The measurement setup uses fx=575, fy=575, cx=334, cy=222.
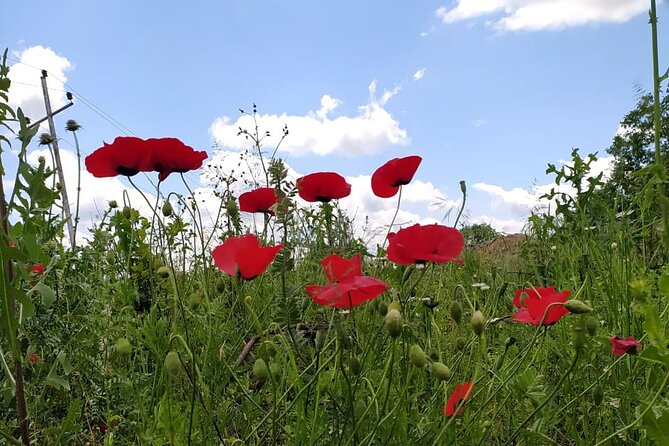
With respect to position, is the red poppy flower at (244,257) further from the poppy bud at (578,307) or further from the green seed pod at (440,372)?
the poppy bud at (578,307)

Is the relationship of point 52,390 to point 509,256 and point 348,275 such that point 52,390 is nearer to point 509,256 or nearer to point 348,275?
point 348,275

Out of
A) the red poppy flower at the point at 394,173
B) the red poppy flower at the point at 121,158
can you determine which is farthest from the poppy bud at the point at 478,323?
the red poppy flower at the point at 121,158

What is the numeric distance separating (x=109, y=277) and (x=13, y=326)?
1302mm

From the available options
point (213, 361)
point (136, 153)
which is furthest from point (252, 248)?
point (213, 361)

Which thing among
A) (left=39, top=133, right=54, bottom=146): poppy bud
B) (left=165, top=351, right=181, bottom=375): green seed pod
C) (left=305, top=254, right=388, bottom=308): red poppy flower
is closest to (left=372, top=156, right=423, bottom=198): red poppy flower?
(left=305, top=254, right=388, bottom=308): red poppy flower

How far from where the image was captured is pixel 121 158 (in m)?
1.25

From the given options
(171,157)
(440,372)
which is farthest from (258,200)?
(440,372)

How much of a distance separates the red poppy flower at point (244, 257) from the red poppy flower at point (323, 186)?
14.3 inches

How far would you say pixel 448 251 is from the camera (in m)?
1.17

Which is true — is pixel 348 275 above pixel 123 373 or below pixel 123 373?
above

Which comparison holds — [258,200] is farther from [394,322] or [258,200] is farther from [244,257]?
[394,322]

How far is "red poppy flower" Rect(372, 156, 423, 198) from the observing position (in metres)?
1.40

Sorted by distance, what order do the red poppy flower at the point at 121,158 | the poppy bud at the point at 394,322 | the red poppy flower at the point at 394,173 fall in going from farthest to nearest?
the red poppy flower at the point at 394,173, the red poppy flower at the point at 121,158, the poppy bud at the point at 394,322

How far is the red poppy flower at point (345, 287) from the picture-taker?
95cm
